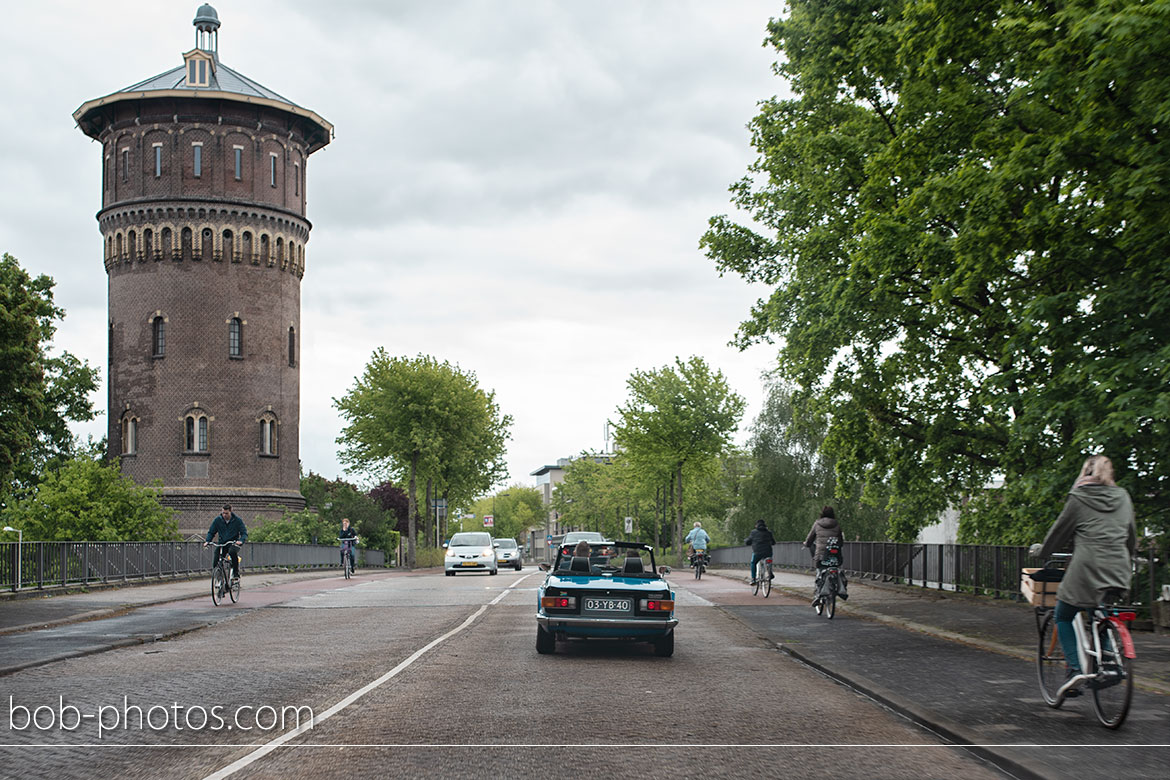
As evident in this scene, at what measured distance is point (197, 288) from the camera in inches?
2238

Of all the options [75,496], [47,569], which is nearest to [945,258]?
[47,569]

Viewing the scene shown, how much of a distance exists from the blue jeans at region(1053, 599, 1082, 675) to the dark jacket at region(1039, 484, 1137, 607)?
10cm

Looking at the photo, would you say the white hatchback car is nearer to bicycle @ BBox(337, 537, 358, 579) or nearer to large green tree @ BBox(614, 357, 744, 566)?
bicycle @ BBox(337, 537, 358, 579)

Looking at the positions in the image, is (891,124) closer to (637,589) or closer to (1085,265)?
(1085,265)

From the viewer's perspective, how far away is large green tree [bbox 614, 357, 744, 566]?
57.5m

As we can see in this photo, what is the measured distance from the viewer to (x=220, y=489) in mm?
56719

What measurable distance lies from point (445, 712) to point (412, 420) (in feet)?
178

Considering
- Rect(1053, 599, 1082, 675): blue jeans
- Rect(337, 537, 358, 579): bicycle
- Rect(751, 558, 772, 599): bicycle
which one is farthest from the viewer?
Rect(337, 537, 358, 579): bicycle

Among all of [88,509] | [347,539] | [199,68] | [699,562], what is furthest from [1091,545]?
[199,68]

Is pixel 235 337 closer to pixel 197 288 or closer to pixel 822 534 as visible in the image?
pixel 197 288

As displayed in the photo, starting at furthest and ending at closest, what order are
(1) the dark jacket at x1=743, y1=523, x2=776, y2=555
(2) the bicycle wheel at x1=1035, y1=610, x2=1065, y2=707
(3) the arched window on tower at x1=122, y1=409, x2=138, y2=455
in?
(3) the arched window on tower at x1=122, y1=409, x2=138, y2=455 < (1) the dark jacket at x1=743, y1=523, x2=776, y2=555 < (2) the bicycle wheel at x1=1035, y1=610, x2=1065, y2=707

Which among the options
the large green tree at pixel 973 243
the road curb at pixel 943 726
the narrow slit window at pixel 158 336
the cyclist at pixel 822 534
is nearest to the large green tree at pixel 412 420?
the narrow slit window at pixel 158 336

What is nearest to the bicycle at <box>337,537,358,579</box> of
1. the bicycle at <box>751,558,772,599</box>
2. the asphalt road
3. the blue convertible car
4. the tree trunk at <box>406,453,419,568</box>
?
the bicycle at <box>751,558,772,599</box>

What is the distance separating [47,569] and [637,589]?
15488 mm
